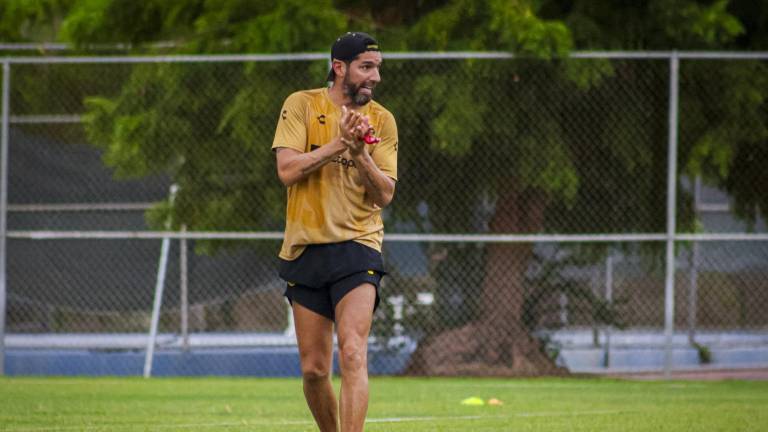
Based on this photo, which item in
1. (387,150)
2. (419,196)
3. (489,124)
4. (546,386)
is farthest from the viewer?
(419,196)

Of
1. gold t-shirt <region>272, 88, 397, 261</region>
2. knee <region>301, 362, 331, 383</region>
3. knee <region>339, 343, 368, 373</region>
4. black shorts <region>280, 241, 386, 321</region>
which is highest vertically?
gold t-shirt <region>272, 88, 397, 261</region>

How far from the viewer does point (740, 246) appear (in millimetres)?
17000

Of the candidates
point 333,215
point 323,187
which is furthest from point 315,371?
point 323,187

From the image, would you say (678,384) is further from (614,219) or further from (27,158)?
(27,158)

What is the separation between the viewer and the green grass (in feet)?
27.7

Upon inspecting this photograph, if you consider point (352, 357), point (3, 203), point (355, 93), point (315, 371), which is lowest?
point (3, 203)

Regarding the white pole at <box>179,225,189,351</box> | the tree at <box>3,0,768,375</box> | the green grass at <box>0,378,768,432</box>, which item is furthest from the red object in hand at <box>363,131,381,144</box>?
the white pole at <box>179,225,189,351</box>

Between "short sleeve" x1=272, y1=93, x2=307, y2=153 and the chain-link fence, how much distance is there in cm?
648

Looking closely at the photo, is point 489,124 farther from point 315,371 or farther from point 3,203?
point 315,371

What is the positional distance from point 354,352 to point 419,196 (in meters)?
7.91

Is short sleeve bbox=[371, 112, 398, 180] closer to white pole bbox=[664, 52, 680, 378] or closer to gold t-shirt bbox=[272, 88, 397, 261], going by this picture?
gold t-shirt bbox=[272, 88, 397, 261]

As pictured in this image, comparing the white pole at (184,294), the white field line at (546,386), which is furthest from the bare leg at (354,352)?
the white pole at (184,294)

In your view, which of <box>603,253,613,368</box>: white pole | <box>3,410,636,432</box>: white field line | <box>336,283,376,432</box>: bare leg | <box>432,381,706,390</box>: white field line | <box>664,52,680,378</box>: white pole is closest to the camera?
<box>336,283,376,432</box>: bare leg

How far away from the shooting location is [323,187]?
19.8ft
